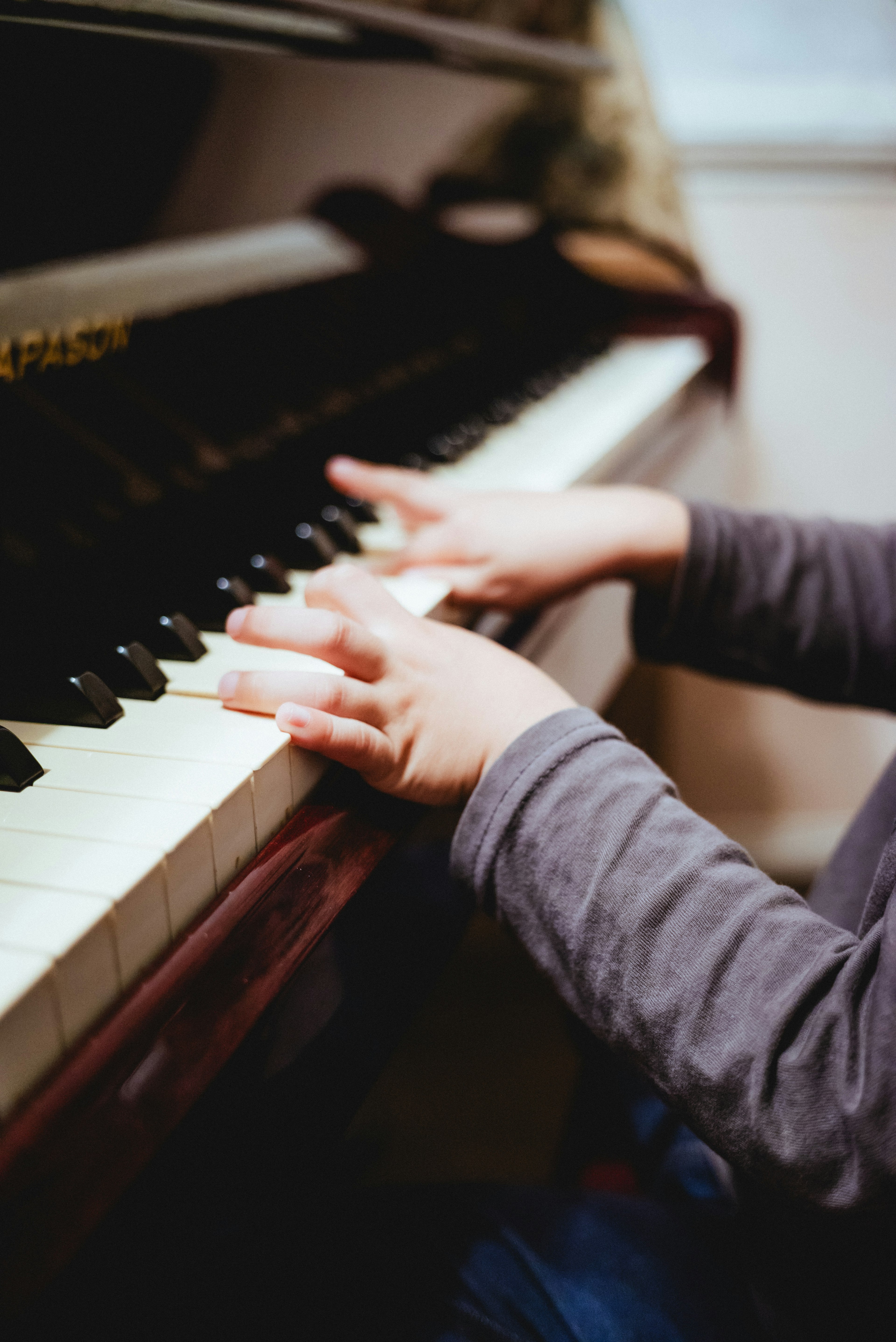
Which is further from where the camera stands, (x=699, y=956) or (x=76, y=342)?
(x=76, y=342)

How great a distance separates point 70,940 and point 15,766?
0.38ft

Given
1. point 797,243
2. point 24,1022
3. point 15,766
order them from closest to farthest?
point 24,1022 < point 15,766 < point 797,243

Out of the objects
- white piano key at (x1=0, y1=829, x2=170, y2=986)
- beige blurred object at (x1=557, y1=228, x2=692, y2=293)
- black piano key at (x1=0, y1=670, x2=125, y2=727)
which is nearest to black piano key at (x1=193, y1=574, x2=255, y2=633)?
black piano key at (x1=0, y1=670, x2=125, y2=727)

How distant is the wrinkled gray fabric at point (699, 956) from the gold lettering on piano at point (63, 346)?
15.4 inches

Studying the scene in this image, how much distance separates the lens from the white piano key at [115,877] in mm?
365

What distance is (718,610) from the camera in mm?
822

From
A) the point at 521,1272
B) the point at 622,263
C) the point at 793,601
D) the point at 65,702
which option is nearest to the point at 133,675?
the point at 65,702

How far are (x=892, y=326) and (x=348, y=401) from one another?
3.98 ft

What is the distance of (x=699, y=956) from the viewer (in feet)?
1.50

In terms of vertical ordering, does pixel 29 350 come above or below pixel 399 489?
above

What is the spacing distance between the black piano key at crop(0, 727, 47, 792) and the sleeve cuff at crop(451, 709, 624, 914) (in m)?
0.21

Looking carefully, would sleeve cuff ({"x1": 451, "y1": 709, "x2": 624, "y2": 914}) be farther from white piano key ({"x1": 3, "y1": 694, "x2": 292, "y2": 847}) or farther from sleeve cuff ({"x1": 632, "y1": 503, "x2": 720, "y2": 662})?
sleeve cuff ({"x1": 632, "y1": 503, "x2": 720, "y2": 662})

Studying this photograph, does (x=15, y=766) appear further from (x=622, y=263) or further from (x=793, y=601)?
(x=622, y=263)

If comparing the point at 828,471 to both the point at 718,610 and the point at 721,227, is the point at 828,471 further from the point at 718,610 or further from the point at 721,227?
the point at 718,610
